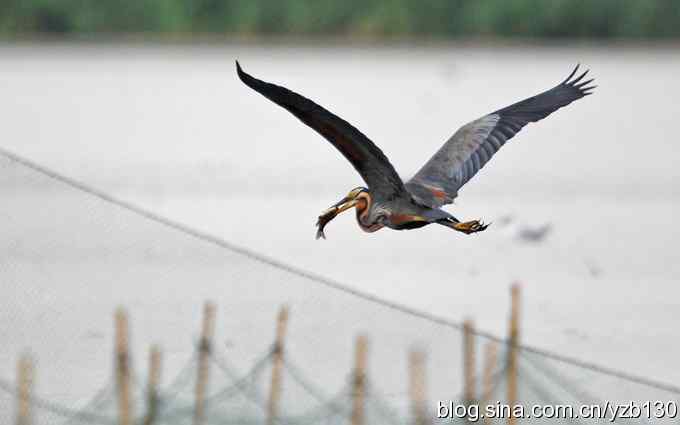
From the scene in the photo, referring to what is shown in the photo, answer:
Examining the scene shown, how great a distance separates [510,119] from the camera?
7844 millimetres

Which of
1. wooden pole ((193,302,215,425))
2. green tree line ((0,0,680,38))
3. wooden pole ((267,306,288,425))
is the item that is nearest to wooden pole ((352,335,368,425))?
wooden pole ((267,306,288,425))

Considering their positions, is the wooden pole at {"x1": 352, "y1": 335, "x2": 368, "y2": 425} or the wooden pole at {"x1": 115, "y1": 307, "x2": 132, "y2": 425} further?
the wooden pole at {"x1": 352, "y1": 335, "x2": 368, "y2": 425}

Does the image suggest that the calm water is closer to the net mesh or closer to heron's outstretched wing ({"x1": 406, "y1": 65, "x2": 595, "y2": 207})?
the net mesh

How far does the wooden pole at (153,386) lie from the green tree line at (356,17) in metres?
30.2

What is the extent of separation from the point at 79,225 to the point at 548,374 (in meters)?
2.30

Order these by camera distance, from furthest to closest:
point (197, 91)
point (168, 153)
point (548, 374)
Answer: point (197, 91) < point (168, 153) < point (548, 374)

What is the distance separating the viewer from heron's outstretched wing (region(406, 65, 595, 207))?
7070 mm

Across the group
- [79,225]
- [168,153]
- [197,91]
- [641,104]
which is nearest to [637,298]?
[79,225]

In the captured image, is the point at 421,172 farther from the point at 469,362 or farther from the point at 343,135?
the point at 343,135

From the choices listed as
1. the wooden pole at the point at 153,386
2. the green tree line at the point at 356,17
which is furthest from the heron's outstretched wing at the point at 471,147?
the green tree line at the point at 356,17

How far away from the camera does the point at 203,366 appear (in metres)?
7.10

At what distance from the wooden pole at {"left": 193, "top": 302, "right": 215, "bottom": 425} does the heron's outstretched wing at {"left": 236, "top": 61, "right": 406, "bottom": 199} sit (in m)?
1.05

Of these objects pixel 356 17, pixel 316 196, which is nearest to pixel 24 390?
pixel 316 196

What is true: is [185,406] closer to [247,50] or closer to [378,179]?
[378,179]
